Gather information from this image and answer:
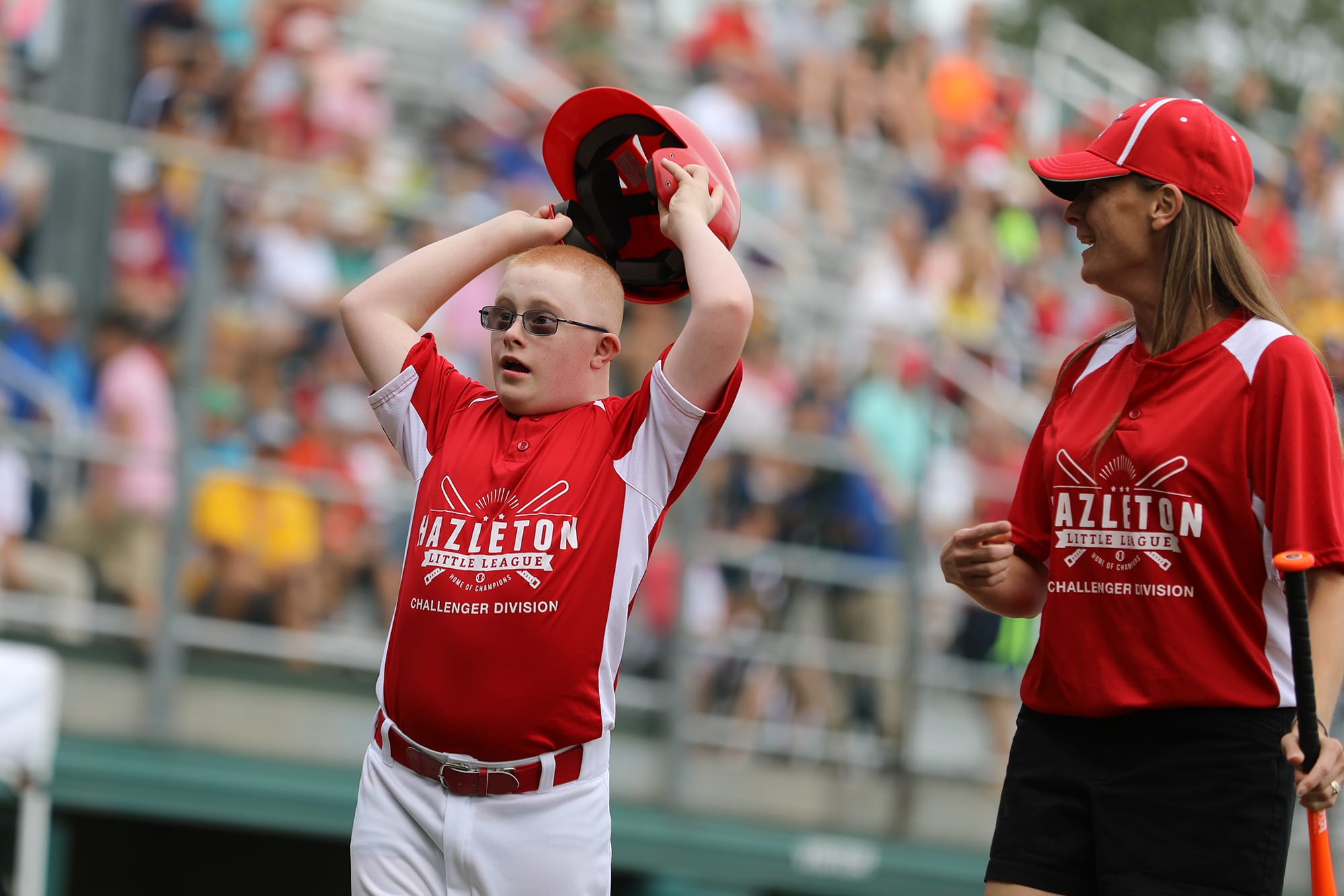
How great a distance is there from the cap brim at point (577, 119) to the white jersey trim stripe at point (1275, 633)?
4.17 feet

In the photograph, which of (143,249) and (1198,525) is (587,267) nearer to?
(1198,525)

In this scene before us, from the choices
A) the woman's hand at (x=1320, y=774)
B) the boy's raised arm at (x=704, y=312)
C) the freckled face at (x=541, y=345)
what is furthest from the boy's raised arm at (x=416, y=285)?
the woman's hand at (x=1320, y=774)

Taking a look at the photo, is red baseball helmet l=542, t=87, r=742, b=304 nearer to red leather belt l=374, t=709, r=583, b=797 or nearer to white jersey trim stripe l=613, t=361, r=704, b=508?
white jersey trim stripe l=613, t=361, r=704, b=508

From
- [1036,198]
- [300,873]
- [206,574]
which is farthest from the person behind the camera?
[1036,198]

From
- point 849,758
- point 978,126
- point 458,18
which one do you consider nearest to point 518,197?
point 849,758

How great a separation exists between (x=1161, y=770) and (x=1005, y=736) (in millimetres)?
4460

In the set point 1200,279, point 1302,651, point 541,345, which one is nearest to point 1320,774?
point 1302,651

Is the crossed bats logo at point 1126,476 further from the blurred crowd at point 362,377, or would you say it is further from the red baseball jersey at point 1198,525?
the blurred crowd at point 362,377

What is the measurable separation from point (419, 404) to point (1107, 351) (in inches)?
51.5

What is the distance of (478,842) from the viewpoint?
2.72 meters

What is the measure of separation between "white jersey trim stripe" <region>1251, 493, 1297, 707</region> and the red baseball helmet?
3.58 ft

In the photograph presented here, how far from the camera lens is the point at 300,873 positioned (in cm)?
634

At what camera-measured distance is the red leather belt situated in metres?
2.73

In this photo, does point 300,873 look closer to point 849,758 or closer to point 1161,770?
point 849,758
